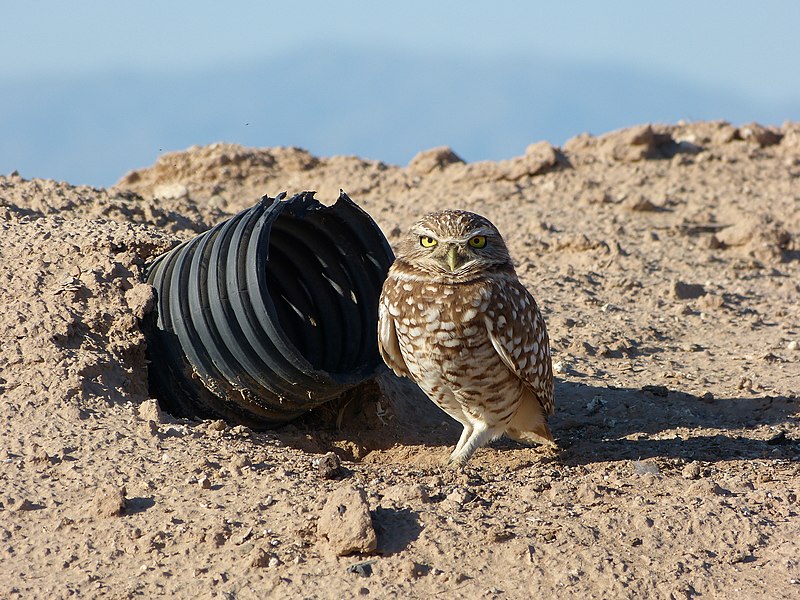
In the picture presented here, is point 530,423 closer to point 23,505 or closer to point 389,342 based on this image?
point 389,342

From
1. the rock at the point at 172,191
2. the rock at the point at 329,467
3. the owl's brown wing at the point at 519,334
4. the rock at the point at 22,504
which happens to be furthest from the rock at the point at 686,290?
the rock at the point at 22,504

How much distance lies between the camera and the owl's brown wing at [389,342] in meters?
5.85

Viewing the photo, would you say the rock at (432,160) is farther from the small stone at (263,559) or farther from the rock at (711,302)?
the small stone at (263,559)

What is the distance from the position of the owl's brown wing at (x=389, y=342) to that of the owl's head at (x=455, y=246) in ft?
1.26

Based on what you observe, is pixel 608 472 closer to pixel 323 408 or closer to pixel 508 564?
pixel 508 564

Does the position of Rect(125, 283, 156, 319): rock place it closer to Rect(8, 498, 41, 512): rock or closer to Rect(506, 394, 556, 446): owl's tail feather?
Rect(8, 498, 41, 512): rock

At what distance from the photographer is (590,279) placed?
9891 mm

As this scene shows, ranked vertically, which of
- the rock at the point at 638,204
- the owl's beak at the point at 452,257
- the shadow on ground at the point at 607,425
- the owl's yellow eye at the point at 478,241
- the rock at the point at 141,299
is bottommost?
the shadow on ground at the point at 607,425

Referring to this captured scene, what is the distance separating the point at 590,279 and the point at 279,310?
13.4ft

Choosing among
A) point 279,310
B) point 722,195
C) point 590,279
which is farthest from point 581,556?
point 722,195

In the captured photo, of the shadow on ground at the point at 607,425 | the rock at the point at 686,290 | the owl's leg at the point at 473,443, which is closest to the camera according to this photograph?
the owl's leg at the point at 473,443

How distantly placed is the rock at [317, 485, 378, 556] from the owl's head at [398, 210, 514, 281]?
154 centimetres

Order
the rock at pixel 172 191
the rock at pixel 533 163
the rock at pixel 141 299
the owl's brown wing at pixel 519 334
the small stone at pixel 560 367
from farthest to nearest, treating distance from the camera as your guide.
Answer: the rock at pixel 533 163 → the rock at pixel 172 191 → the small stone at pixel 560 367 → the rock at pixel 141 299 → the owl's brown wing at pixel 519 334

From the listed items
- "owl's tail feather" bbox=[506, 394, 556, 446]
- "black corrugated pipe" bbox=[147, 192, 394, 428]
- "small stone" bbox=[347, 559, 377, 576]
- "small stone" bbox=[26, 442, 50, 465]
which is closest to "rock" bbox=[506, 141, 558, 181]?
"black corrugated pipe" bbox=[147, 192, 394, 428]
